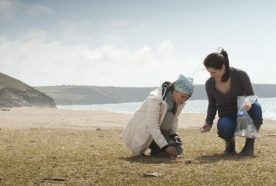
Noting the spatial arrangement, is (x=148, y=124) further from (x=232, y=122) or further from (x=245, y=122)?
(x=245, y=122)

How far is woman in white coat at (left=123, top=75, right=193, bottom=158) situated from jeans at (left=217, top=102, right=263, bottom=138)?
3.14 ft

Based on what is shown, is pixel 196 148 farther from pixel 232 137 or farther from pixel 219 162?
pixel 219 162

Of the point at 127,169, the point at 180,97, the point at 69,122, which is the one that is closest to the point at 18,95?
the point at 69,122

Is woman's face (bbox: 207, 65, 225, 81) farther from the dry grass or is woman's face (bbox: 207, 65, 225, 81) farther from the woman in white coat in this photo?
the dry grass

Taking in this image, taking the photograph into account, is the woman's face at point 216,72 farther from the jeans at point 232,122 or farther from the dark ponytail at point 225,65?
the jeans at point 232,122

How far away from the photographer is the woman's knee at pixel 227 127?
9852 millimetres

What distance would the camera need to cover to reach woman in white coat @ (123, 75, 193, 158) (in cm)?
906

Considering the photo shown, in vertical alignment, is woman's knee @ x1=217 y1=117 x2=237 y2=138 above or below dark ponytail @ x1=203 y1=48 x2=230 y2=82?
below

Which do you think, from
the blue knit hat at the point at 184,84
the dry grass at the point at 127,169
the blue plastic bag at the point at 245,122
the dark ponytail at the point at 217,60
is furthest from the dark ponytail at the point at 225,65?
the dry grass at the point at 127,169

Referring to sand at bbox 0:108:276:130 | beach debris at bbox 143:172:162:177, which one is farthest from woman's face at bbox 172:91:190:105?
sand at bbox 0:108:276:130

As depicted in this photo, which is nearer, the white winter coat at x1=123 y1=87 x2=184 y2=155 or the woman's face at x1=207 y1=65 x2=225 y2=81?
the white winter coat at x1=123 y1=87 x2=184 y2=155

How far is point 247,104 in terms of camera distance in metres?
9.25

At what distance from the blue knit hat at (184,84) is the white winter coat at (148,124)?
1.35 feet

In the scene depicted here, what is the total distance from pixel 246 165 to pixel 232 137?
6.19 ft
